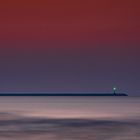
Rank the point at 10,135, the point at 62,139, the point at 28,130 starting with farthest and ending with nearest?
the point at 28,130 → the point at 10,135 → the point at 62,139

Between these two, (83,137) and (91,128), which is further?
(91,128)

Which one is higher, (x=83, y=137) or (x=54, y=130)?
(x=54, y=130)

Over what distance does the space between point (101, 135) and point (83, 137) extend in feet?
6.46

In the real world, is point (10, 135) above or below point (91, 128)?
below

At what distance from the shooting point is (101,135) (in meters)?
31.1

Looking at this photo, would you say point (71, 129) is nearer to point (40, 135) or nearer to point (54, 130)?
point (54, 130)

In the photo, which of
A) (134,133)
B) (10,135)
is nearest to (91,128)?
(134,133)

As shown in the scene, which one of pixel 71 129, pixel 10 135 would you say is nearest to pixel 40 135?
pixel 10 135

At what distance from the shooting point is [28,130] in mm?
34062

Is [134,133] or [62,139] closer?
[62,139]

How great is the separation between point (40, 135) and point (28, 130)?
3.56m

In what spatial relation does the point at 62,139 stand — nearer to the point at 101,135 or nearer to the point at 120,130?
the point at 101,135

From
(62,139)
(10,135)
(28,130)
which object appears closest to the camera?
(62,139)

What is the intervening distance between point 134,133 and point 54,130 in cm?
521
